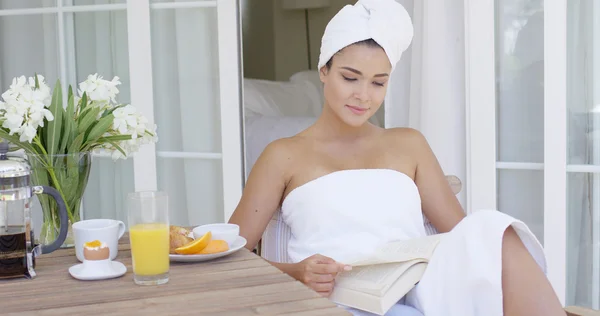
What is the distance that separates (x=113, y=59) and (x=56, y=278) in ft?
6.25

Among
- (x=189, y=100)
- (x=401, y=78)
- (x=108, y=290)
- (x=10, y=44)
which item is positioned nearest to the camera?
(x=108, y=290)

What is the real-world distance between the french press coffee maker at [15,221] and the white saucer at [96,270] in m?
0.09

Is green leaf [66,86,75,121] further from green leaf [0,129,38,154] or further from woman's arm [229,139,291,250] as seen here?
woman's arm [229,139,291,250]

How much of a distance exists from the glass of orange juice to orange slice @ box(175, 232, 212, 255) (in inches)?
5.1

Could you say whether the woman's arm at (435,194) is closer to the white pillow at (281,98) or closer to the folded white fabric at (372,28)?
the folded white fabric at (372,28)

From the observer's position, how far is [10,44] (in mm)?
3365

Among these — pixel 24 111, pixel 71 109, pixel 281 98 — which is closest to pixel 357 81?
pixel 71 109

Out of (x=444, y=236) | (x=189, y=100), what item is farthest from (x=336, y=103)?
(x=189, y=100)

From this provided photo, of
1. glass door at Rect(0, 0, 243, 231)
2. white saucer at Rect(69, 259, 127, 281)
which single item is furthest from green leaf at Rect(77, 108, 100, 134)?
glass door at Rect(0, 0, 243, 231)

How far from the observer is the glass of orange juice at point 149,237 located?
1362 millimetres

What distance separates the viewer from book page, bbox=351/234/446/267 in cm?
168

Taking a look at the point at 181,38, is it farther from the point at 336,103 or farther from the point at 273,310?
the point at 273,310

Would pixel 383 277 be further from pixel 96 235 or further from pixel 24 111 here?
pixel 24 111

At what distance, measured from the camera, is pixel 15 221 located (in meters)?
1.41
